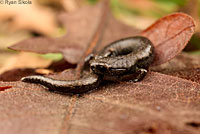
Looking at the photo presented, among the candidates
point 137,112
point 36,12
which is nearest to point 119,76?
point 137,112

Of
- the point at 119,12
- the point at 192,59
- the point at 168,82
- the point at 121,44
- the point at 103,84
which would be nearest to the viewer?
the point at 168,82

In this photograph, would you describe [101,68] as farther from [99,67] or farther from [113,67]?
[113,67]

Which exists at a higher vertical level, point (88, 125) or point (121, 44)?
point (121, 44)

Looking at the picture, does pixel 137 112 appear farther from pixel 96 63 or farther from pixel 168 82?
pixel 96 63

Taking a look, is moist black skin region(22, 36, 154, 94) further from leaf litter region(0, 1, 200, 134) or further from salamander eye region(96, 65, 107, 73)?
leaf litter region(0, 1, 200, 134)

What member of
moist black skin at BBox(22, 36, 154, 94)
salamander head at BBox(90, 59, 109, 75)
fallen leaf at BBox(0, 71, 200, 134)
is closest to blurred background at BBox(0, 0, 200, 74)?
moist black skin at BBox(22, 36, 154, 94)

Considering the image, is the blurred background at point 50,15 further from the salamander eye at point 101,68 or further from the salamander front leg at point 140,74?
the salamander front leg at point 140,74

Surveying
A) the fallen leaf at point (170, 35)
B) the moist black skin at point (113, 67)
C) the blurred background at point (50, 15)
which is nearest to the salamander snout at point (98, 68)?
the moist black skin at point (113, 67)
